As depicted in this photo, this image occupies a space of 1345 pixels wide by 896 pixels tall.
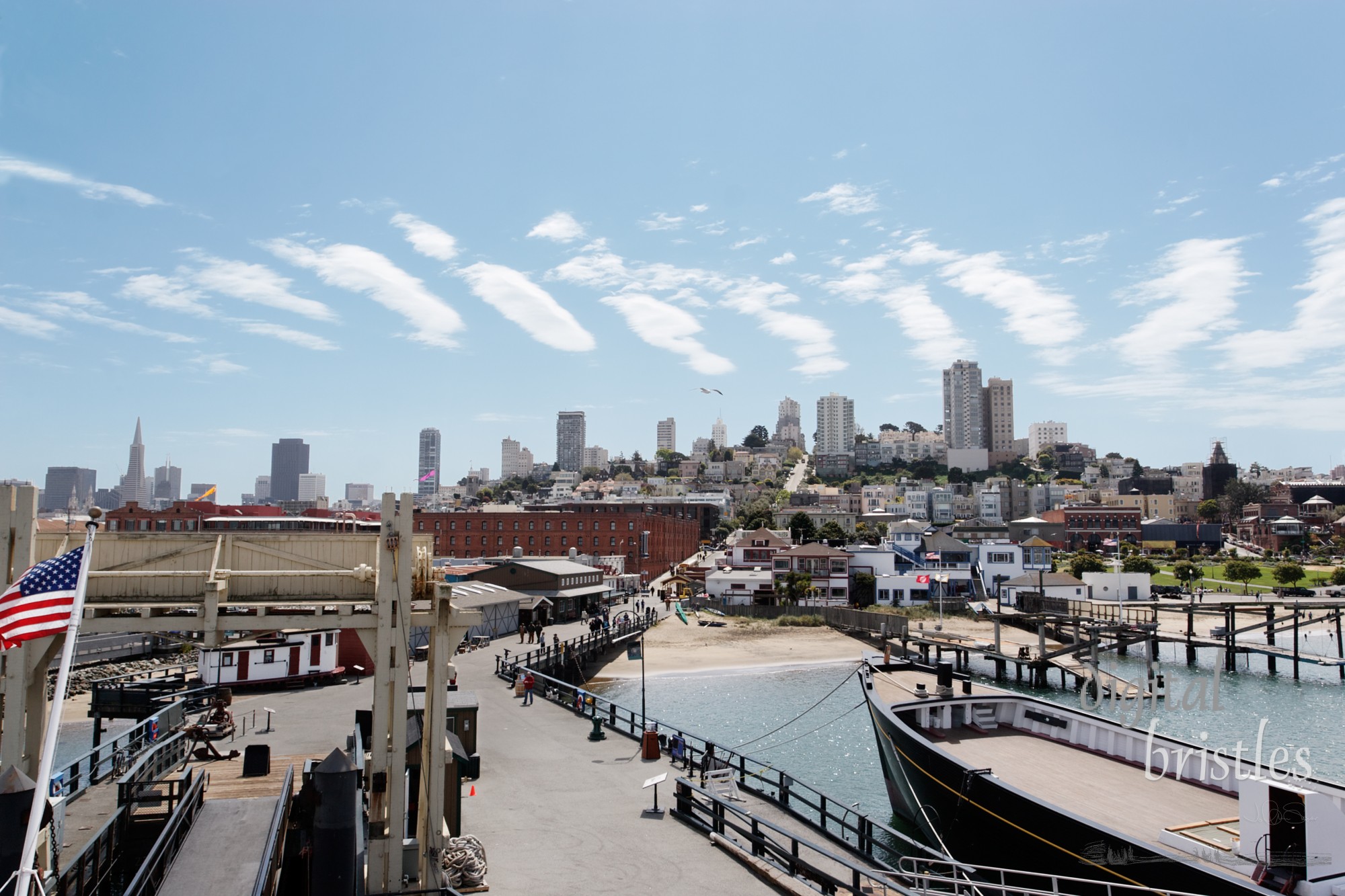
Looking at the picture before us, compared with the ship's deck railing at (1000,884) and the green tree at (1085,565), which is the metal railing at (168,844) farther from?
the green tree at (1085,565)

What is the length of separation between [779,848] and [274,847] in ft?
26.7

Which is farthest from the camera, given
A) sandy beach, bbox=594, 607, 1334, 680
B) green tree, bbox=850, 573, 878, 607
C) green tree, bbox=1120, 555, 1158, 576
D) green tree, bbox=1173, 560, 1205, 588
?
green tree, bbox=1120, 555, 1158, 576

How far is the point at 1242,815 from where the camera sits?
52.4 feet

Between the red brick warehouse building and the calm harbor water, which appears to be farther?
the red brick warehouse building

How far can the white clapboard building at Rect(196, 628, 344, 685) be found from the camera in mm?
32156

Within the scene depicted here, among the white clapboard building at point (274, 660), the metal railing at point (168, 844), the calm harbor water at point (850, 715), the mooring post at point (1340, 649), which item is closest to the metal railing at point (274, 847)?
the metal railing at point (168, 844)

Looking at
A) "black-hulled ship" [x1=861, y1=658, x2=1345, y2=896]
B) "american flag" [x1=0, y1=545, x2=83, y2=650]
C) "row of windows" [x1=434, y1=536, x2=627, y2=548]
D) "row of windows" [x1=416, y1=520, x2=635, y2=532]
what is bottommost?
"black-hulled ship" [x1=861, y1=658, x2=1345, y2=896]

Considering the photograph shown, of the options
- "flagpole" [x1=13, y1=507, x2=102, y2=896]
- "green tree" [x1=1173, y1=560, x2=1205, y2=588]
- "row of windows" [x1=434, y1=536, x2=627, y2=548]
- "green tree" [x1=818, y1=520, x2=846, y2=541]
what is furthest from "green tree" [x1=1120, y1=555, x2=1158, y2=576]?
"flagpole" [x1=13, y1=507, x2=102, y2=896]

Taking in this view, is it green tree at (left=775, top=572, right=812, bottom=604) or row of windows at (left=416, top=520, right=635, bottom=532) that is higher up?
row of windows at (left=416, top=520, right=635, bottom=532)

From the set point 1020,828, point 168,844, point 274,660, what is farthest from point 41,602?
point 274,660

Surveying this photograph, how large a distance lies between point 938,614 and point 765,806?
6683cm

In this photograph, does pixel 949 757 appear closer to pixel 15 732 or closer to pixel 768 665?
pixel 15 732

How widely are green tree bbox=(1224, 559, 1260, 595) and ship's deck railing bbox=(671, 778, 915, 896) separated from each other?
11234 centimetres

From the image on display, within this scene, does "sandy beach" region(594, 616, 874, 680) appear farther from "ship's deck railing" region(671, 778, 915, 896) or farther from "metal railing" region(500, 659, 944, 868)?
"ship's deck railing" region(671, 778, 915, 896)
